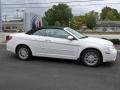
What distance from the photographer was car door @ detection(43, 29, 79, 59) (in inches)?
394

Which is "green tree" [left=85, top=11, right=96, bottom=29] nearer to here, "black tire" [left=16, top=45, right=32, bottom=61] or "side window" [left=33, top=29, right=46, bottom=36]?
"side window" [left=33, top=29, right=46, bottom=36]

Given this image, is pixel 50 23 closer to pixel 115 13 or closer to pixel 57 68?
pixel 115 13

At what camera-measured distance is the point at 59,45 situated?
10.2 m

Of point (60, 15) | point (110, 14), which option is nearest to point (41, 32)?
point (60, 15)

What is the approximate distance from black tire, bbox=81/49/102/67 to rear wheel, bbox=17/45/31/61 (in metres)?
2.22

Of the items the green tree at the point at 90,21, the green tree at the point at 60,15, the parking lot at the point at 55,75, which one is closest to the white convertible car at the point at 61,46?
the parking lot at the point at 55,75

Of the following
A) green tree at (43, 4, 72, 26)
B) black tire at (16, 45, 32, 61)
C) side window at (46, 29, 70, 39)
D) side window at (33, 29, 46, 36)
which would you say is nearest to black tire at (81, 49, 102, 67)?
side window at (46, 29, 70, 39)

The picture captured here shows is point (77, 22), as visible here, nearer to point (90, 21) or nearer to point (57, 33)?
point (90, 21)

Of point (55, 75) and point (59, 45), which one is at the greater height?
point (59, 45)

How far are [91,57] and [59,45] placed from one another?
49.9 inches

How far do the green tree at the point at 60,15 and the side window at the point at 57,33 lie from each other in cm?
7052

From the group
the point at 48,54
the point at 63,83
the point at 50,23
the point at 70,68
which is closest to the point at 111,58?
the point at 70,68

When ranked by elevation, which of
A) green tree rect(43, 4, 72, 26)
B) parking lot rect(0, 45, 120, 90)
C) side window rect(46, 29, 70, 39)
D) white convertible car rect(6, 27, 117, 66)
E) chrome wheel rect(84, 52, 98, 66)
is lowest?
parking lot rect(0, 45, 120, 90)

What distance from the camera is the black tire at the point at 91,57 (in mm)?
9789
